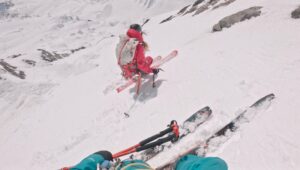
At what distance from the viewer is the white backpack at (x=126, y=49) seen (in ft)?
25.4

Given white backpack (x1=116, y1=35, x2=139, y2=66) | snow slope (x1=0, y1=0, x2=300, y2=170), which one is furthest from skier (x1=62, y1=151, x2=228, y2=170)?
white backpack (x1=116, y1=35, x2=139, y2=66)

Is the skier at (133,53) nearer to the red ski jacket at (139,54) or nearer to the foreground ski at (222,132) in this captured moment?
the red ski jacket at (139,54)

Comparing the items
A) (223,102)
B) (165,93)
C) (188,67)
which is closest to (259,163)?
(223,102)

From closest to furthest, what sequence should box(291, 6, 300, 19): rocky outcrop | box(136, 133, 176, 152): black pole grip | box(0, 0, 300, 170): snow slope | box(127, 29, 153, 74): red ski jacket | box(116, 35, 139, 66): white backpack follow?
box(0, 0, 300, 170): snow slope → box(136, 133, 176, 152): black pole grip → box(116, 35, 139, 66): white backpack → box(127, 29, 153, 74): red ski jacket → box(291, 6, 300, 19): rocky outcrop

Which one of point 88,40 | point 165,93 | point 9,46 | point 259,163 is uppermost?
point 9,46

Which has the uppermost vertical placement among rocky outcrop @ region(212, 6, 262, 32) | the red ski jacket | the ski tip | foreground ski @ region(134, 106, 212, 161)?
the red ski jacket

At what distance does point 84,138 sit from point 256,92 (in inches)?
180

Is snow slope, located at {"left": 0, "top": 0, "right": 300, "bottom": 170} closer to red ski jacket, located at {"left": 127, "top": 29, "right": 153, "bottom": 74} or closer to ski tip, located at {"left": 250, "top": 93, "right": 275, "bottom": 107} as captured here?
ski tip, located at {"left": 250, "top": 93, "right": 275, "bottom": 107}

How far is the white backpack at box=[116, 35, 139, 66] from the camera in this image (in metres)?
7.73

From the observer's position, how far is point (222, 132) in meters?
4.63

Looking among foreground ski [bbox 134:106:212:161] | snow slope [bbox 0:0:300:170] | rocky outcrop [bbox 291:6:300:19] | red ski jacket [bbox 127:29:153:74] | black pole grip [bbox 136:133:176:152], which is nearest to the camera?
snow slope [bbox 0:0:300:170]

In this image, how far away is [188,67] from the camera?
29.7 ft

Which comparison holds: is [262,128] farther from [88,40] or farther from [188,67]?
[88,40]

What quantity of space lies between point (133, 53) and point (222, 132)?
3833 millimetres
